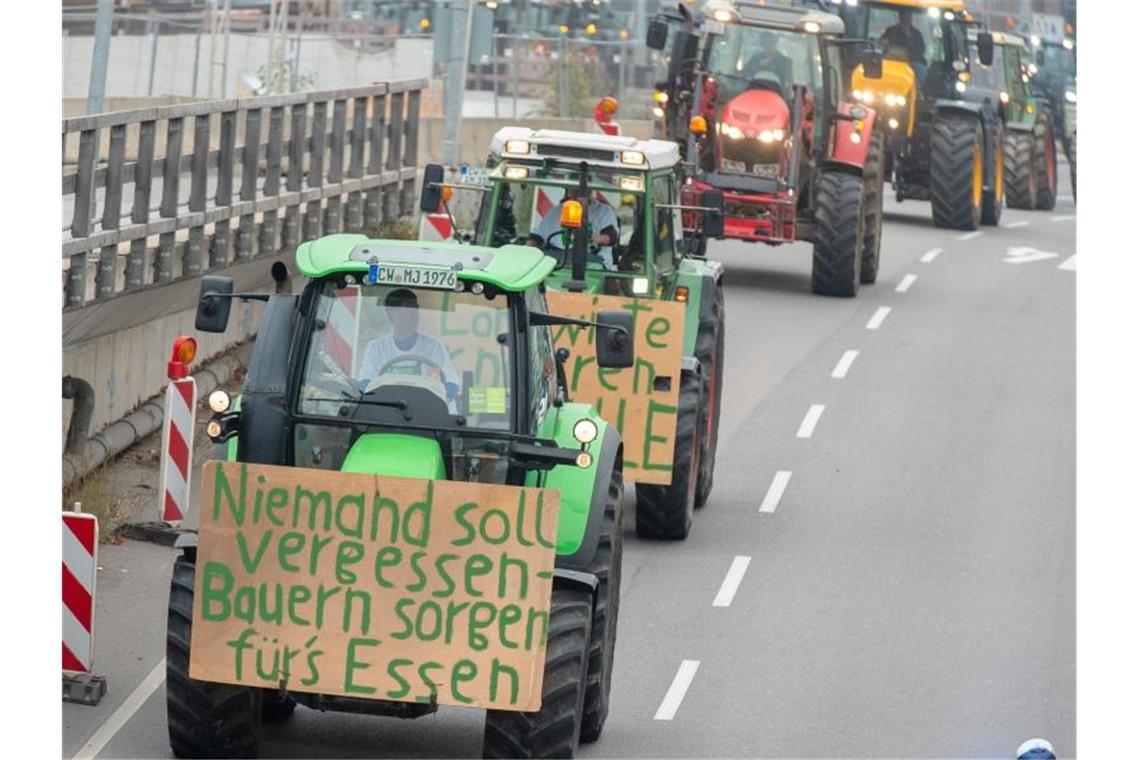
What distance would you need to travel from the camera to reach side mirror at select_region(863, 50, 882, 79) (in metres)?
29.0

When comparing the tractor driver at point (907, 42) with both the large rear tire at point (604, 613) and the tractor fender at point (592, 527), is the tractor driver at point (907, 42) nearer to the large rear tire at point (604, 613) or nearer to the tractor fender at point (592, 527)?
the large rear tire at point (604, 613)

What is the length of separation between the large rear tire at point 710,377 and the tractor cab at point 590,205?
2.27ft

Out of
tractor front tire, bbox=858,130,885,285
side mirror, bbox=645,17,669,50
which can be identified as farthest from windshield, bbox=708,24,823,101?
tractor front tire, bbox=858,130,885,285

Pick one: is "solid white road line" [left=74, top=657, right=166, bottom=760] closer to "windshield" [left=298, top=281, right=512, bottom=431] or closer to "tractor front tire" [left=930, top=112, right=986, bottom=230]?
"windshield" [left=298, top=281, right=512, bottom=431]

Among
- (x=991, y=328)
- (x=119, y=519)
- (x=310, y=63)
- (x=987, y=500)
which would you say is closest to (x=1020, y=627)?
(x=987, y=500)

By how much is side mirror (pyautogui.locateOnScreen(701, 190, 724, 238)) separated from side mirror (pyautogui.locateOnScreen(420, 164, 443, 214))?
6.55 feet

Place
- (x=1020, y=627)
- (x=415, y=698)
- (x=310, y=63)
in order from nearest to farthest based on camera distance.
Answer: (x=415, y=698) → (x=1020, y=627) → (x=310, y=63)

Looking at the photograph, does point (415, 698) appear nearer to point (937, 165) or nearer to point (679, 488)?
point (679, 488)

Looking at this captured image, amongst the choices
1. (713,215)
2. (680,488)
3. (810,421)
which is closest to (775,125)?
(810,421)

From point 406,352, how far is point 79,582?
2.39 metres

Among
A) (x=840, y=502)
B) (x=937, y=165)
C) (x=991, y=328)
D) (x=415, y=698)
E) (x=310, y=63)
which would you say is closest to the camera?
(x=415, y=698)

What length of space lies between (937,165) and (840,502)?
17461 mm

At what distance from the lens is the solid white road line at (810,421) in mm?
21719

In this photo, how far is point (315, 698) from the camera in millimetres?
11172
